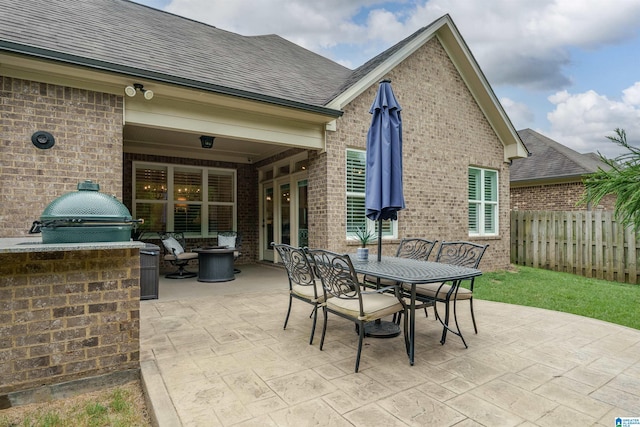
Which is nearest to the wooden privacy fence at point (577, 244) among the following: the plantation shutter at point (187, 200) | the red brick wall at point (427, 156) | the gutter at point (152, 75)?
the red brick wall at point (427, 156)

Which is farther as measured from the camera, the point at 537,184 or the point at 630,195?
the point at 537,184

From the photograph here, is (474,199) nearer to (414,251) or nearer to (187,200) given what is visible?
(414,251)

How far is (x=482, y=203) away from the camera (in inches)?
355

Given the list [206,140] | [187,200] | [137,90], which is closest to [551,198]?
[206,140]

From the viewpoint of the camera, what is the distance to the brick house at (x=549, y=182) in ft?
39.6

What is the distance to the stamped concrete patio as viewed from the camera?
202 cm

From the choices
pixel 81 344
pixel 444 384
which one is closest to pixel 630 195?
pixel 444 384

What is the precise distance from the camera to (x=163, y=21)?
25.2 feet

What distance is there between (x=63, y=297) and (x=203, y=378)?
3.73 ft

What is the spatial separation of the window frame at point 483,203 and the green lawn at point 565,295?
1.28 m

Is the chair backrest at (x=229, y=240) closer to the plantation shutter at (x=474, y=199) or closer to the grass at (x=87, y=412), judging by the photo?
the grass at (x=87, y=412)

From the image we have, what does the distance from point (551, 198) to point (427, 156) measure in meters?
8.02

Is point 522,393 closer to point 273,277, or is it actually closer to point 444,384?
point 444,384

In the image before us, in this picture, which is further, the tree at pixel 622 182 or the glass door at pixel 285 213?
the glass door at pixel 285 213
